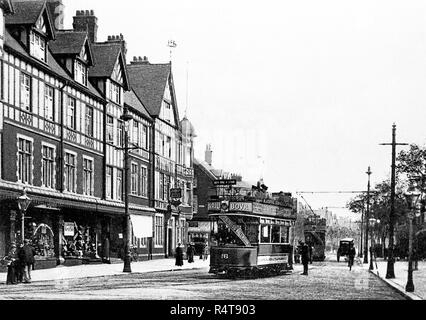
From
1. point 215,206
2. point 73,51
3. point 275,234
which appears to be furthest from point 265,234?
point 73,51

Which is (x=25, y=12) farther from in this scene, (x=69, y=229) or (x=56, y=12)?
(x=69, y=229)

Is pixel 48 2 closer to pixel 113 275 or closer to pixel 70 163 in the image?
pixel 70 163

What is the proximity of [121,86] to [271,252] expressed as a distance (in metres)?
9.49

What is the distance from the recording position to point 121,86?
28438mm

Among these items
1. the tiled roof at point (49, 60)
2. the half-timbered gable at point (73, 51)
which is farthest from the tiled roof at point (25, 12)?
the half-timbered gable at point (73, 51)

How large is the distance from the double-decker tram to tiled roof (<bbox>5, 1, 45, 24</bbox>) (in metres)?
8.62

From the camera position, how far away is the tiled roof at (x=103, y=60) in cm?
2772

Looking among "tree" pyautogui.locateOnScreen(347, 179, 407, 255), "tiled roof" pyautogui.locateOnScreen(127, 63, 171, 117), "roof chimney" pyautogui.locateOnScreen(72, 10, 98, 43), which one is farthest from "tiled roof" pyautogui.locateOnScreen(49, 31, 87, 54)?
"tree" pyautogui.locateOnScreen(347, 179, 407, 255)

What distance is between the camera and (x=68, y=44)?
27062mm

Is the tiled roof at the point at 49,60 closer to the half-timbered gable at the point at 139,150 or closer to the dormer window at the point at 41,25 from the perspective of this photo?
the dormer window at the point at 41,25

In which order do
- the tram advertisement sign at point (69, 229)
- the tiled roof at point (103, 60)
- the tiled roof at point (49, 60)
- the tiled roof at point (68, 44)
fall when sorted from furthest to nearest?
the tiled roof at point (103, 60), the tram advertisement sign at point (69, 229), the tiled roof at point (68, 44), the tiled roof at point (49, 60)

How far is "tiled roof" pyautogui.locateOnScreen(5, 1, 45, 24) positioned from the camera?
23487 mm

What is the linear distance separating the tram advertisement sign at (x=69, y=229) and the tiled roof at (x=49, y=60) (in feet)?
17.5
